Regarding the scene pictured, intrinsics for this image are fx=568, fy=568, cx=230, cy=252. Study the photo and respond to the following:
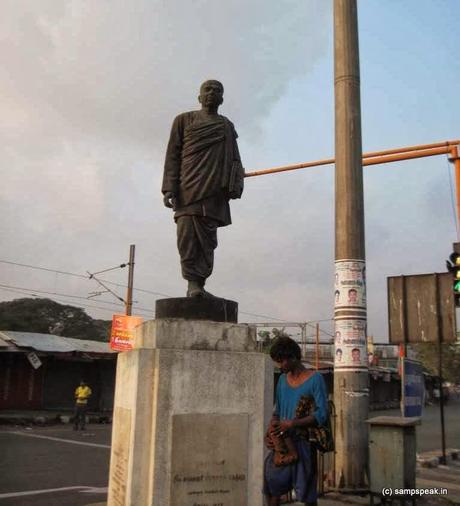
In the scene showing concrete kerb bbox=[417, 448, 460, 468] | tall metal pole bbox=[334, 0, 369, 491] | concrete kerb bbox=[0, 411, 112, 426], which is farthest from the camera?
concrete kerb bbox=[0, 411, 112, 426]

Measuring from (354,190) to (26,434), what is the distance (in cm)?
1394

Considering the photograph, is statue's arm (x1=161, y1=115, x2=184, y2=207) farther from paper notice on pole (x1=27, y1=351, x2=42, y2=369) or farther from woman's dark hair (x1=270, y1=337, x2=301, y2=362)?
paper notice on pole (x1=27, y1=351, x2=42, y2=369)

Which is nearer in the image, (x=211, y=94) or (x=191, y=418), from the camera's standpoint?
(x=191, y=418)

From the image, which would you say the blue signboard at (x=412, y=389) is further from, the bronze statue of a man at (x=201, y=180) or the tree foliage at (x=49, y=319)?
the tree foliage at (x=49, y=319)

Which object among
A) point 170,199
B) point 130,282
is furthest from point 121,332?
point 170,199

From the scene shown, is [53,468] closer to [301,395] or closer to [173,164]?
[173,164]

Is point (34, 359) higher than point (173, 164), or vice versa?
point (173, 164)

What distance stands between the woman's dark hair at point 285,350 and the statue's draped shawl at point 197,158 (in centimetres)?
158

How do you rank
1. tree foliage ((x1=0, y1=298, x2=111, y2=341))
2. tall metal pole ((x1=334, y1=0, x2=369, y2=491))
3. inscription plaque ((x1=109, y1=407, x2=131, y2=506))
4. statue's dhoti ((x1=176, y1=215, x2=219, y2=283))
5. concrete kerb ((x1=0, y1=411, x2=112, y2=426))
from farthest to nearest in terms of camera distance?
1. tree foliage ((x1=0, y1=298, x2=111, y2=341))
2. concrete kerb ((x1=0, y1=411, x2=112, y2=426))
3. tall metal pole ((x1=334, y1=0, x2=369, y2=491))
4. statue's dhoti ((x1=176, y1=215, x2=219, y2=283))
5. inscription plaque ((x1=109, y1=407, x2=131, y2=506))

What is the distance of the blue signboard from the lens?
866 centimetres

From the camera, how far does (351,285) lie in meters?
7.77

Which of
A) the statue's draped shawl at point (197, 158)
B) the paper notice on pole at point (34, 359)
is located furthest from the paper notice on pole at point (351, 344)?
the paper notice on pole at point (34, 359)

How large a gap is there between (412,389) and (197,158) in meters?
5.67

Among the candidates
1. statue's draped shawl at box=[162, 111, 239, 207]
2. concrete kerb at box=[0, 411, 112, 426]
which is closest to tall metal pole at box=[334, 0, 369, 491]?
statue's draped shawl at box=[162, 111, 239, 207]
